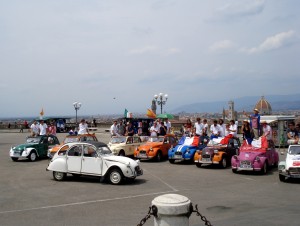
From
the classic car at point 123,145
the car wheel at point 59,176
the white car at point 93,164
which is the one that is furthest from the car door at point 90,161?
the classic car at point 123,145

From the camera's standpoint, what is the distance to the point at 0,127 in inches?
2424

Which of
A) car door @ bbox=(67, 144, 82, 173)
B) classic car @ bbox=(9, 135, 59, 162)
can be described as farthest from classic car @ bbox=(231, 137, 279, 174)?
classic car @ bbox=(9, 135, 59, 162)

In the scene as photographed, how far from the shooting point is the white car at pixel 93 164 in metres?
13.2

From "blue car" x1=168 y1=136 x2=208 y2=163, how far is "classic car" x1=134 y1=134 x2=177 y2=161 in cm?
105

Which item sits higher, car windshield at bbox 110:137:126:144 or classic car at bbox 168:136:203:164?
car windshield at bbox 110:137:126:144

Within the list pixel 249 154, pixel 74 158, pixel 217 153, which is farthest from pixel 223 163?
pixel 74 158

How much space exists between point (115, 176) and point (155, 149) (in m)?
7.05

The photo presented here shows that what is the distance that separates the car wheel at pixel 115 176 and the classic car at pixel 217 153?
5.46m

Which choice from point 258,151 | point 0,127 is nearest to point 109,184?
point 258,151

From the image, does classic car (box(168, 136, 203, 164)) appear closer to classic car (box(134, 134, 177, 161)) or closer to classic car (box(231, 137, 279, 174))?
classic car (box(134, 134, 177, 161))

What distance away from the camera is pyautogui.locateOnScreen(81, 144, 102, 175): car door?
13484 millimetres

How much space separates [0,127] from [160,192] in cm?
5532

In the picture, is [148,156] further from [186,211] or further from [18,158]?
[186,211]

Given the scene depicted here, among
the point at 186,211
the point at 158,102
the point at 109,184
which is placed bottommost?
the point at 109,184
